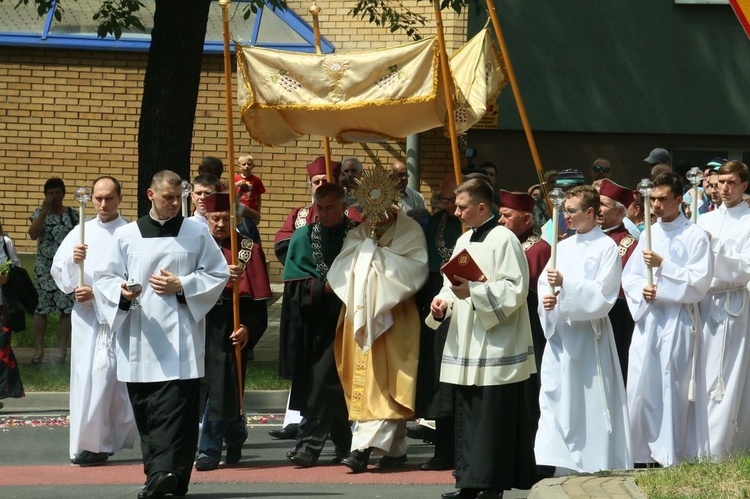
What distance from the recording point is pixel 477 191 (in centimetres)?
903

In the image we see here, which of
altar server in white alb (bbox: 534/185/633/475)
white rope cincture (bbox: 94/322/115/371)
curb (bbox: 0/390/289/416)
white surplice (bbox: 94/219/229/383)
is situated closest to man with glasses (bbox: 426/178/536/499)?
altar server in white alb (bbox: 534/185/633/475)

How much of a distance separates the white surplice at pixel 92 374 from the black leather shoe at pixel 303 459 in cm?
131

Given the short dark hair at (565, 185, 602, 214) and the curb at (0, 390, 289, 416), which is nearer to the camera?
the short dark hair at (565, 185, 602, 214)

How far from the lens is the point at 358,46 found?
65.6ft

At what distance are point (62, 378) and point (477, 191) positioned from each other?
656 cm

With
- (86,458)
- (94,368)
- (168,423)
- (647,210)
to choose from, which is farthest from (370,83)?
(86,458)

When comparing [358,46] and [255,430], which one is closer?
[255,430]

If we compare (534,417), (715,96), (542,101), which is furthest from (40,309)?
(715,96)

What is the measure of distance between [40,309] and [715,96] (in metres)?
10.1

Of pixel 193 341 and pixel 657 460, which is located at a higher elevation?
pixel 193 341

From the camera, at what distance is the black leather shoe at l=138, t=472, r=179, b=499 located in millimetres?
8977

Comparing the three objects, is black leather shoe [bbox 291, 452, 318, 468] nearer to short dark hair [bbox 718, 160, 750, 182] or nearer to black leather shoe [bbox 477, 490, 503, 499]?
black leather shoe [bbox 477, 490, 503, 499]

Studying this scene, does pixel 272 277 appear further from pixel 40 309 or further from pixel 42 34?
pixel 40 309

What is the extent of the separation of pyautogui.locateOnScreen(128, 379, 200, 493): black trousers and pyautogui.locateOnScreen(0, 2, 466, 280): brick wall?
35.6 feet
